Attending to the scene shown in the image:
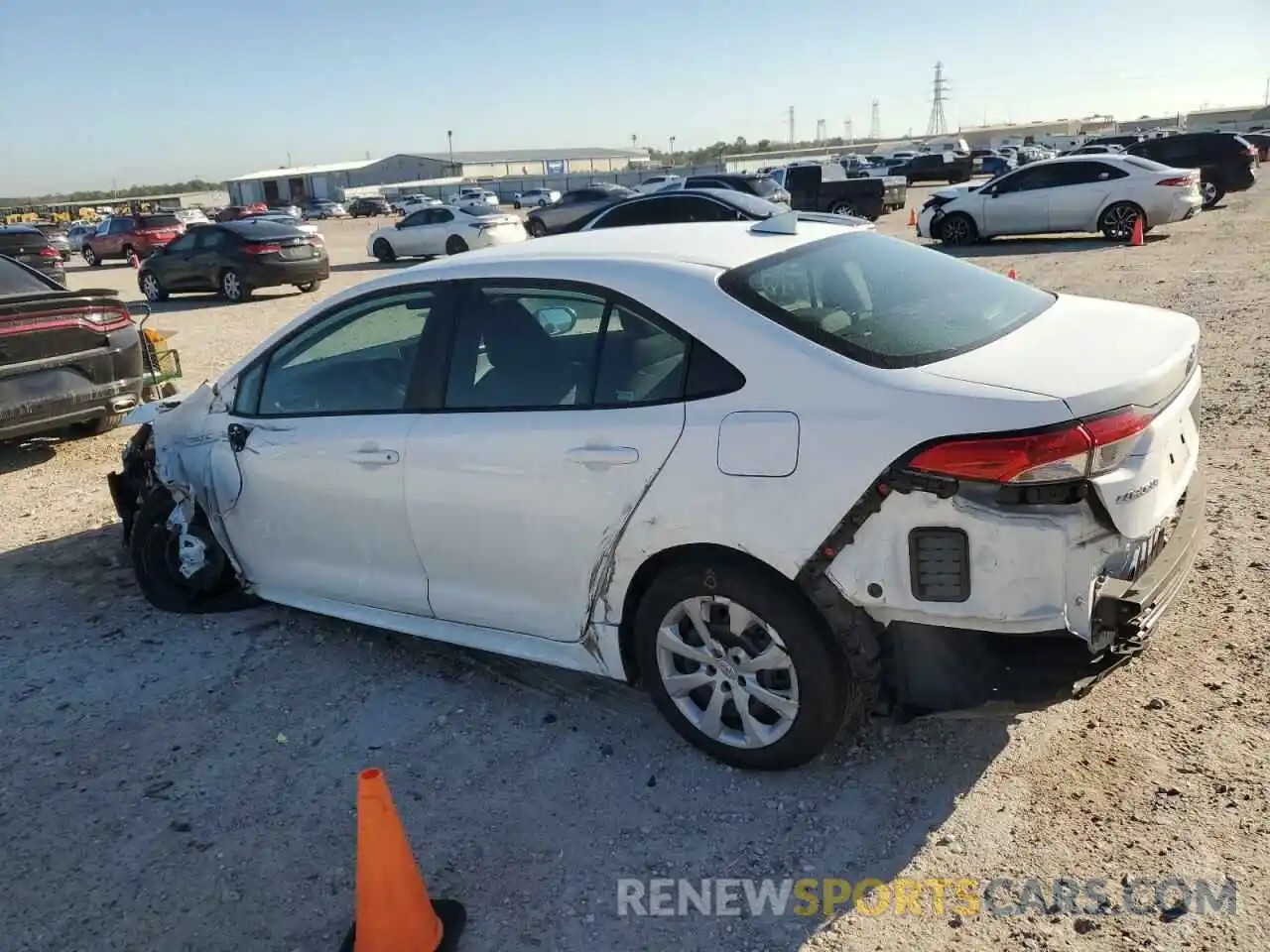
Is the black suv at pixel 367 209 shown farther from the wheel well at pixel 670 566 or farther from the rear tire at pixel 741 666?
the rear tire at pixel 741 666

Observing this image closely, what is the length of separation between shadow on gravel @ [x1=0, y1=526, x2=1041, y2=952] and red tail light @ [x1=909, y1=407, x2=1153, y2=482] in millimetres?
1126

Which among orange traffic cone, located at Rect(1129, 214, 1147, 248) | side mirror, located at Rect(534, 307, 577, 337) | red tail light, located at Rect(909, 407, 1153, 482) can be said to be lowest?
orange traffic cone, located at Rect(1129, 214, 1147, 248)

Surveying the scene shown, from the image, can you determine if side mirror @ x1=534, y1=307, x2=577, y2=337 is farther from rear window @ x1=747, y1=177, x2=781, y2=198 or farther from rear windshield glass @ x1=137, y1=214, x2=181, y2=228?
rear windshield glass @ x1=137, y1=214, x2=181, y2=228

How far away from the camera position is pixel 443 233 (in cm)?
2412

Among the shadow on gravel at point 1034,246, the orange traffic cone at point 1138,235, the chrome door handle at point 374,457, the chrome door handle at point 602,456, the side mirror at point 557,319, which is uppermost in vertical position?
the side mirror at point 557,319

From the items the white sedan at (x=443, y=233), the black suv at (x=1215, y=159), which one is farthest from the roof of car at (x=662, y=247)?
the black suv at (x=1215, y=159)

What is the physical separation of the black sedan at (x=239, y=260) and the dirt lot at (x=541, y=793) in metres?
14.4

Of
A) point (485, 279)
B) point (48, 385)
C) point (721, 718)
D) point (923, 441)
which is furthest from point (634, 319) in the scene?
point (48, 385)

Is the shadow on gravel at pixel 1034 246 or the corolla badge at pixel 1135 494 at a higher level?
the corolla badge at pixel 1135 494

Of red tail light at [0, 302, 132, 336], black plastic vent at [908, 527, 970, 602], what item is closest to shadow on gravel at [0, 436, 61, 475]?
red tail light at [0, 302, 132, 336]

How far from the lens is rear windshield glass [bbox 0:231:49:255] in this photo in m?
18.7

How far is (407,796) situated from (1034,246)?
1826cm

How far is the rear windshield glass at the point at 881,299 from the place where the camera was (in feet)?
10.1

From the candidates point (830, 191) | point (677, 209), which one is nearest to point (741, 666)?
point (677, 209)
